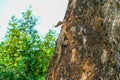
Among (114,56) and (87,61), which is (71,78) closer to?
(87,61)

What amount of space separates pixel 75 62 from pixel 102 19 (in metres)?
0.45

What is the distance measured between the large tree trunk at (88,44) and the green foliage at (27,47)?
2109cm

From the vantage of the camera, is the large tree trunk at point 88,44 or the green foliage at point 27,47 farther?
the green foliage at point 27,47

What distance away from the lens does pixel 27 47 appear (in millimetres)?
28891

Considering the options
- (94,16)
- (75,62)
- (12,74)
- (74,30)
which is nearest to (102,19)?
(94,16)

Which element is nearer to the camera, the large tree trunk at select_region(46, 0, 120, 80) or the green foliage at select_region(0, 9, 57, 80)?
the large tree trunk at select_region(46, 0, 120, 80)

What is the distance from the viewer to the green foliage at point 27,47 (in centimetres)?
2616

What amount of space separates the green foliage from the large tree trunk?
21089mm

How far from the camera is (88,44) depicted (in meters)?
2.86

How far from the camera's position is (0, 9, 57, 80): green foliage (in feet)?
85.8

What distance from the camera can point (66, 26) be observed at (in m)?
3.02

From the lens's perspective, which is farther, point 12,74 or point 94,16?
point 12,74

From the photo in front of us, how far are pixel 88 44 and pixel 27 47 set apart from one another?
85.9ft

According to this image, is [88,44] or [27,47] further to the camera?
[27,47]
